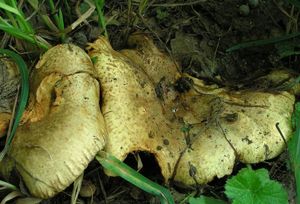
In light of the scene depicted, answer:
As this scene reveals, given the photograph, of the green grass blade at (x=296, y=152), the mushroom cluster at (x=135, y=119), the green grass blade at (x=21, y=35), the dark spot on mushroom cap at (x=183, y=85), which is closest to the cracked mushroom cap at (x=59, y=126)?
the mushroom cluster at (x=135, y=119)

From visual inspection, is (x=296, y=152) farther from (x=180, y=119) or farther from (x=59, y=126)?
(x=59, y=126)

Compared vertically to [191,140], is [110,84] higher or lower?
higher

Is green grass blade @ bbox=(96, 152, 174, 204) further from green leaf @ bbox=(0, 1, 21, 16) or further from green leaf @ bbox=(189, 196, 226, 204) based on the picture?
green leaf @ bbox=(0, 1, 21, 16)

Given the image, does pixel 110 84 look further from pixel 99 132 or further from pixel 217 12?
pixel 217 12

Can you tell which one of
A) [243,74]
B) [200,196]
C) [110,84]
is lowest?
[200,196]

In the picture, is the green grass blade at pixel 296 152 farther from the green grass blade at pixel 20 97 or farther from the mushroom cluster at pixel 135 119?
the green grass blade at pixel 20 97

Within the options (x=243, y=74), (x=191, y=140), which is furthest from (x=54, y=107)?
(x=243, y=74)
